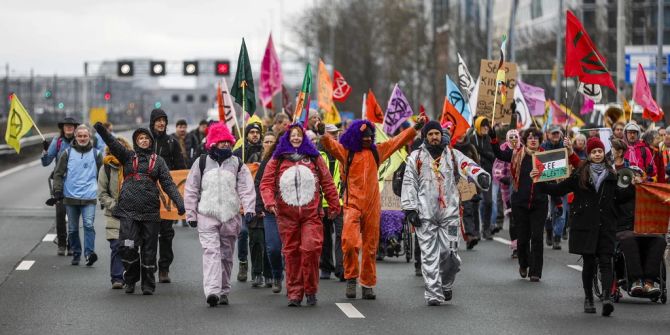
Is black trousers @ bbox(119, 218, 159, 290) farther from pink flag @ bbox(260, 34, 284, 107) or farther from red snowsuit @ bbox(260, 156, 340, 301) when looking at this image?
pink flag @ bbox(260, 34, 284, 107)

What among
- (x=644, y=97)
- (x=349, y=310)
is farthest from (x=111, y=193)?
(x=644, y=97)

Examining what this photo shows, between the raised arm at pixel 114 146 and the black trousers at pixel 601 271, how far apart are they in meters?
4.39

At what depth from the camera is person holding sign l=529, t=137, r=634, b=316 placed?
12711 millimetres

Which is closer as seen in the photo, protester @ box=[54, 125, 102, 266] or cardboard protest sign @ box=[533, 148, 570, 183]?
cardboard protest sign @ box=[533, 148, 570, 183]

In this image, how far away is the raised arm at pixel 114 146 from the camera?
13.9 metres

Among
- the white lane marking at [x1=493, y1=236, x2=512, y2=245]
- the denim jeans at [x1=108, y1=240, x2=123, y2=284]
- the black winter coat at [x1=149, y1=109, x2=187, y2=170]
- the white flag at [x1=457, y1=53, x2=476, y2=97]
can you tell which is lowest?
the white lane marking at [x1=493, y1=236, x2=512, y2=245]

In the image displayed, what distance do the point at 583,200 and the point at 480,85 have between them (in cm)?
791

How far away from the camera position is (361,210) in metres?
13.8

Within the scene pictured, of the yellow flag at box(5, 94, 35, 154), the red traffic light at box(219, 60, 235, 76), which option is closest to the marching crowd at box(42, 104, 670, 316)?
the yellow flag at box(5, 94, 35, 154)

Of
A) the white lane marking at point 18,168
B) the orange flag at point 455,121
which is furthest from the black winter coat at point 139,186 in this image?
the white lane marking at point 18,168

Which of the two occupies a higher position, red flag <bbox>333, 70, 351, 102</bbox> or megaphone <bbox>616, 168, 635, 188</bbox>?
red flag <bbox>333, 70, 351, 102</bbox>

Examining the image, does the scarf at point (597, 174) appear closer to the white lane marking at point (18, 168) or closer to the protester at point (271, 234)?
the protester at point (271, 234)

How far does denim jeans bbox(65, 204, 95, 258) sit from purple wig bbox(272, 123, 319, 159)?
4.11 metres

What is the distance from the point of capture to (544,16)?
300 ft
